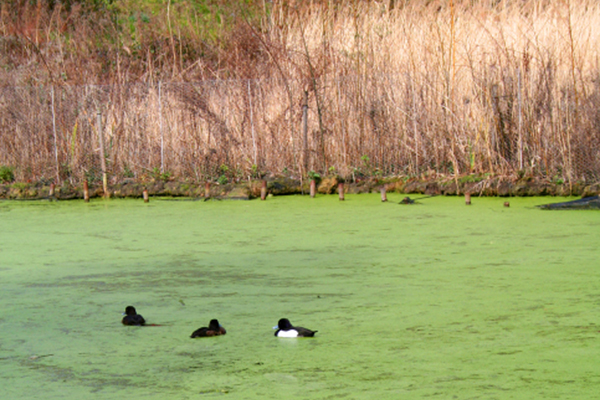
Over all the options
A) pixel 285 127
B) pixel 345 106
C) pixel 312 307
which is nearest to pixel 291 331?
pixel 312 307

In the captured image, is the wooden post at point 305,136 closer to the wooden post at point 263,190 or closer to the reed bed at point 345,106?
the reed bed at point 345,106

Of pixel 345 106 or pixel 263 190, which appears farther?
pixel 345 106

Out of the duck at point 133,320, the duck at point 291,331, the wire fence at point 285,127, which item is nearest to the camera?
the duck at point 291,331

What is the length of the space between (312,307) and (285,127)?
8213 mm

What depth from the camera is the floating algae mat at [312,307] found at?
3727mm

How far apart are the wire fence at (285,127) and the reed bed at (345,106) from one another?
0.07 feet

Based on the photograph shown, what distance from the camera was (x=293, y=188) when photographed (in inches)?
491

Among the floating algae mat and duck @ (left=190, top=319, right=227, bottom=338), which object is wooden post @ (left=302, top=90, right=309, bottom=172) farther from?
duck @ (left=190, top=319, right=227, bottom=338)

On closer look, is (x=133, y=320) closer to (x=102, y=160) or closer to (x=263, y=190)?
(x=263, y=190)

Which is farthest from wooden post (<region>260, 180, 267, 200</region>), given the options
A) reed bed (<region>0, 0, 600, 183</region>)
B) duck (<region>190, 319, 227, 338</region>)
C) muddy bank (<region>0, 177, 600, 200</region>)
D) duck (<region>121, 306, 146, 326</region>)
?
duck (<region>190, 319, 227, 338</region>)

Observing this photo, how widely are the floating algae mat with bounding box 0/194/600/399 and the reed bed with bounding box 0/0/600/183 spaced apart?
2893 mm

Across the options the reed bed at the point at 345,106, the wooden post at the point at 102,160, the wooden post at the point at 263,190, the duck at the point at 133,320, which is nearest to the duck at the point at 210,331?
the duck at the point at 133,320

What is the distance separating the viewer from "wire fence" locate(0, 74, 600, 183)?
11781mm

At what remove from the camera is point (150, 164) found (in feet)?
44.2
